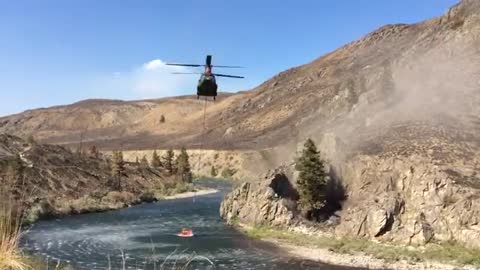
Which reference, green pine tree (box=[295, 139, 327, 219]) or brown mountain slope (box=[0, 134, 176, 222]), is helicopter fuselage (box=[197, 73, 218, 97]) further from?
brown mountain slope (box=[0, 134, 176, 222])

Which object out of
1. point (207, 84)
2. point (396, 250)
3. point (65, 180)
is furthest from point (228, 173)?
point (207, 84)

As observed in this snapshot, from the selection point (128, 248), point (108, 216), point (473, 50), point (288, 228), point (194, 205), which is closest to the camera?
point (128, 248)

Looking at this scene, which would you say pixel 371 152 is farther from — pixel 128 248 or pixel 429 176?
pixel 128 248

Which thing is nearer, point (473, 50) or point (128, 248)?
point (128, 248)

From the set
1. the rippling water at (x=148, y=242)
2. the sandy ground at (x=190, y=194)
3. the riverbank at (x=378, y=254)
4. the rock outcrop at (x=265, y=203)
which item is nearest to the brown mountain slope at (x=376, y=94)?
the rock outcrop at (x=265, y=203)

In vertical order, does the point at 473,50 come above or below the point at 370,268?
above

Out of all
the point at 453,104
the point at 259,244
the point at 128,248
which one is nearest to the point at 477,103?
the point at 453,104
